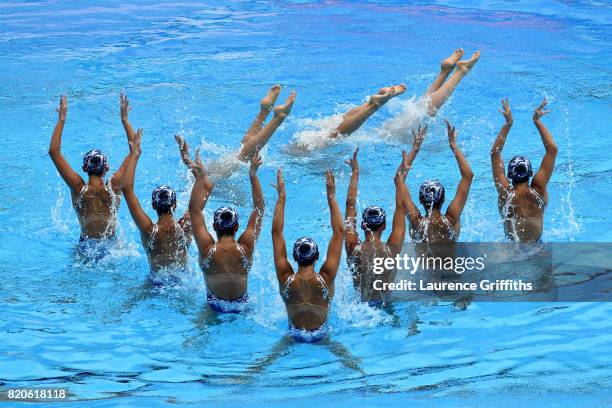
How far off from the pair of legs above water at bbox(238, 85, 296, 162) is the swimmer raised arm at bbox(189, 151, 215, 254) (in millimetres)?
2224

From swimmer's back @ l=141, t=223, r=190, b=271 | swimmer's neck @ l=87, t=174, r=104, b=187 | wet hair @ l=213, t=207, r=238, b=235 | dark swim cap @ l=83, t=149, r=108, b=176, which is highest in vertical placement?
dark swim cap @ l=83, t=149, r=108, b=176

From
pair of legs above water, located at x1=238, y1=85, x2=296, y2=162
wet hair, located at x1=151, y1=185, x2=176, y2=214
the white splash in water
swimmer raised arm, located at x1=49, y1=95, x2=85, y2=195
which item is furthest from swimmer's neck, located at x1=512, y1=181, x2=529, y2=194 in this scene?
swimmer raised arm, located at x1=49, y1=95, x2=85, y2=195

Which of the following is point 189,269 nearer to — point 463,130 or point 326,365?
point 326,365

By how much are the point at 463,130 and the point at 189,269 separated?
4.88 metres

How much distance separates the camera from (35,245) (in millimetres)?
8508

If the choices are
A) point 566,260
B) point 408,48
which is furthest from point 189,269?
point 408,48

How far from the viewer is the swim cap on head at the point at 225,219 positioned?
6.71 meters

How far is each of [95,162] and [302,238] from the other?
2417 mm

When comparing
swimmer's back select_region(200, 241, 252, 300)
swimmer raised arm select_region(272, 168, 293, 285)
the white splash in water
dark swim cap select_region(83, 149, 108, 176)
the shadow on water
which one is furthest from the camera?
the white splash in water

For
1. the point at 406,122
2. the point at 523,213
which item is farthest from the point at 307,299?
the point at 406,122

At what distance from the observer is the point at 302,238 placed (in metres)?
6.26

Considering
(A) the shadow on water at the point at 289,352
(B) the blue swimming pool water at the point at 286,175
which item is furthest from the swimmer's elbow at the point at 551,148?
Answer: (A) the shadow on water at the point at 289,352

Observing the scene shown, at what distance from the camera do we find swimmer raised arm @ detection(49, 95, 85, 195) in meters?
7.56

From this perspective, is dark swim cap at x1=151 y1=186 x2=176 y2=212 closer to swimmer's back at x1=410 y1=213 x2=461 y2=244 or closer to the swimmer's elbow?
swimmer's back at x1=410 y1=213 x2=461 y2=244
